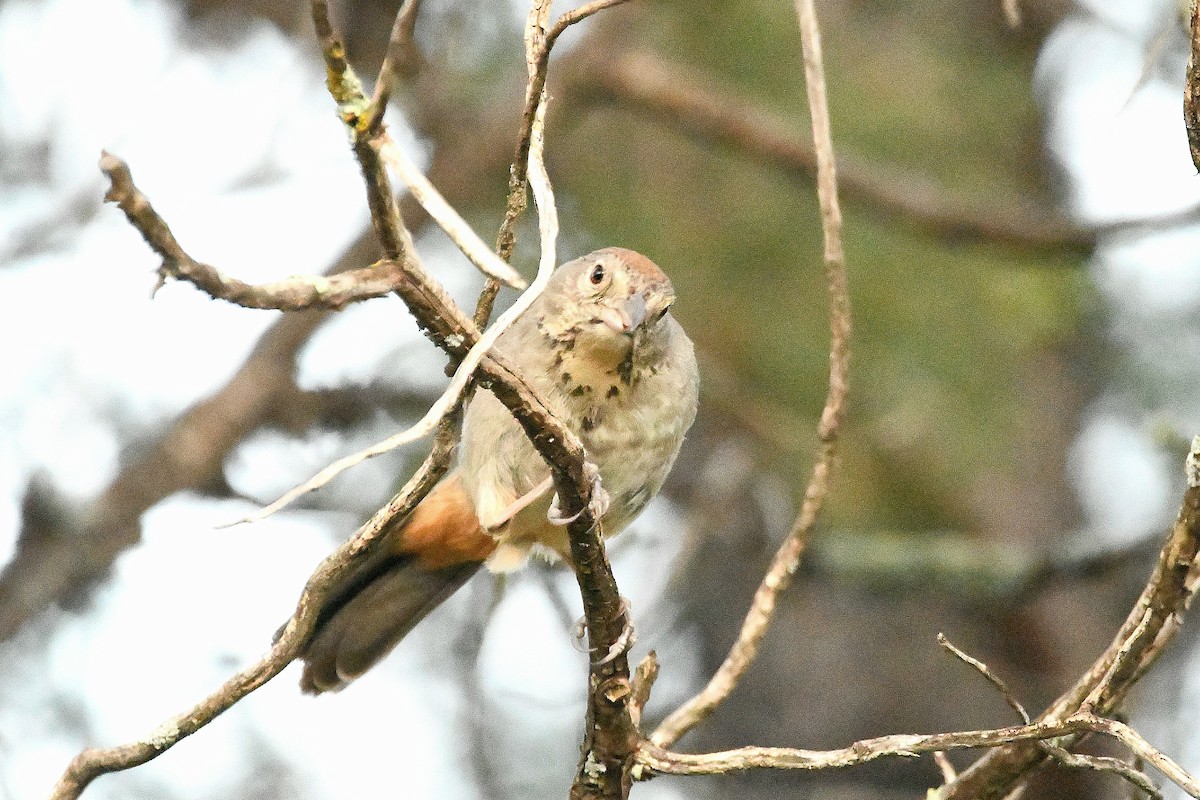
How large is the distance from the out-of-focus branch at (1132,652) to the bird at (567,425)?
3.72 ft

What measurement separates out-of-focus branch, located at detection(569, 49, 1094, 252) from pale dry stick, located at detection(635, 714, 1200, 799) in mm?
2918

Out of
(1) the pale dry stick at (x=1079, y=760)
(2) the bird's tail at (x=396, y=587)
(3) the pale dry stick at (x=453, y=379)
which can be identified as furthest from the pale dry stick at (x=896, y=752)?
(2) the bird's tail at (x=396, y=587)

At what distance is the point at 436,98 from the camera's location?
5805 millimetres

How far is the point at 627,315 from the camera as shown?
11.7 feet

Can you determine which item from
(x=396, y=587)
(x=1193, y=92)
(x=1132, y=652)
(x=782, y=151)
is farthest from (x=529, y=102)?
(x=782, y=151)

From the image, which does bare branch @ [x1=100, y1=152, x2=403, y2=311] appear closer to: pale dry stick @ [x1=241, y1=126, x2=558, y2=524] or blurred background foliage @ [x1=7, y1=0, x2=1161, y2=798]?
pale dry stick @ [x1=241, y1=126, x2=558, y2=524]

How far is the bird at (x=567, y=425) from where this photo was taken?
3604mm

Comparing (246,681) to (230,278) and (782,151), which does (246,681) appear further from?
(782,151)

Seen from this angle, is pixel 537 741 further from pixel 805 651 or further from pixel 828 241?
pixel 828 241

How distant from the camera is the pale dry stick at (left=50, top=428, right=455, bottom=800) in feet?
7.74

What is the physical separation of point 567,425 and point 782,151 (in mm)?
2403

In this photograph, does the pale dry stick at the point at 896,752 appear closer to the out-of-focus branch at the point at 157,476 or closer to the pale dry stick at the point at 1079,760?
the pale dry stick at the point at 1079,760

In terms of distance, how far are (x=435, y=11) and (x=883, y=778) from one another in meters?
3.68

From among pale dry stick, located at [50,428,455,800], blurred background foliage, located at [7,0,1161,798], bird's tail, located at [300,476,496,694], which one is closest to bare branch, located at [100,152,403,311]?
pale dry stick, located at [50,428,455,800]
